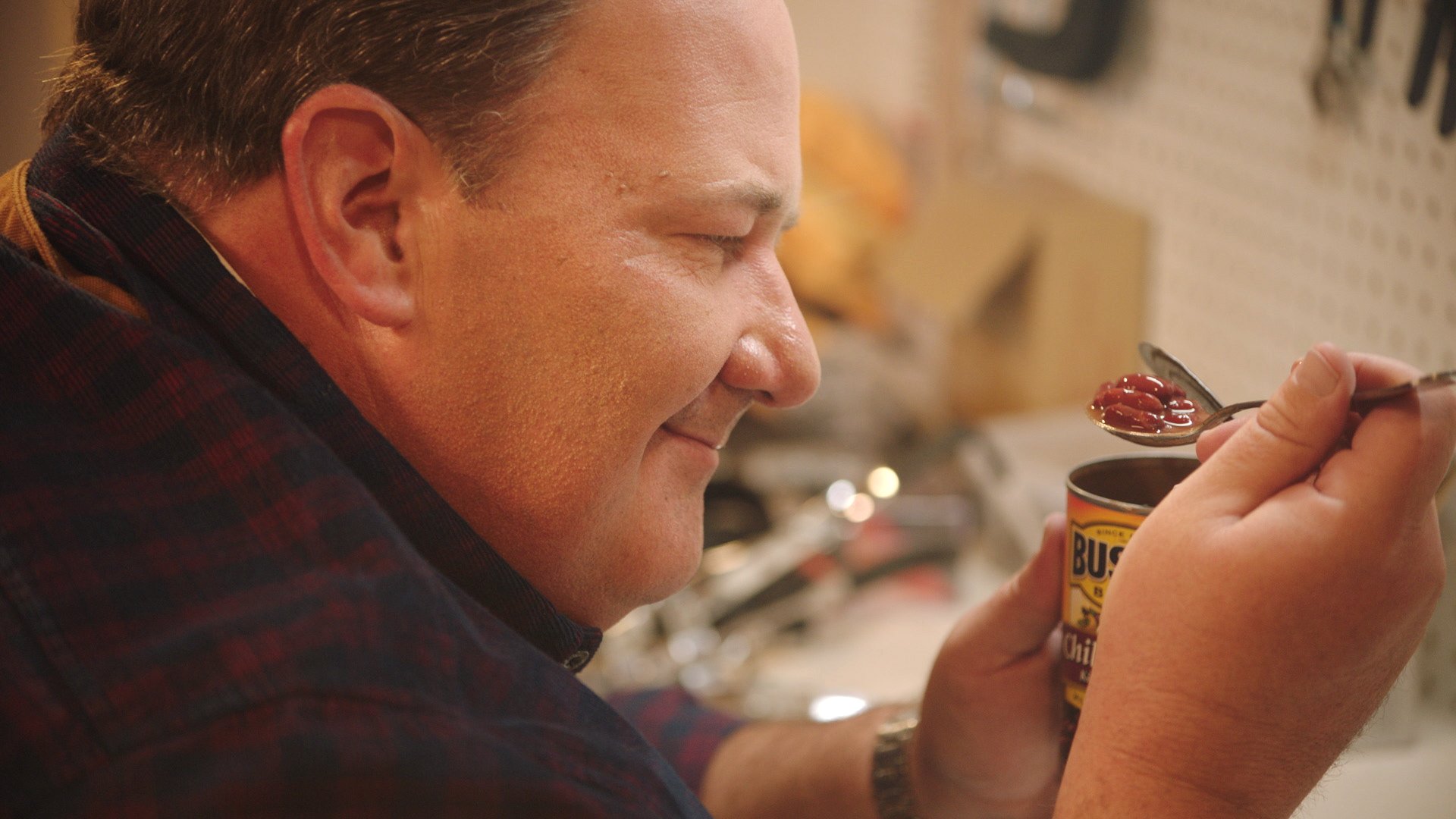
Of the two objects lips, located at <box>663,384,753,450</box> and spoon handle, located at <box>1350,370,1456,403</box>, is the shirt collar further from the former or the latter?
spoon handle, located at <box>1350,370,1456,403</box>

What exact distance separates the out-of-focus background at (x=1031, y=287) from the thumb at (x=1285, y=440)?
382 mm

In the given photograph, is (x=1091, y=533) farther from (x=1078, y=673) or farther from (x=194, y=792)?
(x=194, y=792)

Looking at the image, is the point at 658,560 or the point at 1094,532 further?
the point at 658,560

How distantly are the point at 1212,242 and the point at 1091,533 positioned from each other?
1130 mm

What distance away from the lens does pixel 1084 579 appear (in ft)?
2.57

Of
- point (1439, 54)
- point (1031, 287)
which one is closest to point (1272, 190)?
point (1439, 54)

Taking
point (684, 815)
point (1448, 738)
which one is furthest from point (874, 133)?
point (684, 815)

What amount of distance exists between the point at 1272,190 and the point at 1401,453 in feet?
3.56

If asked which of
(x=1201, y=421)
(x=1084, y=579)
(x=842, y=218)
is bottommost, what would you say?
(x=842, y=218)

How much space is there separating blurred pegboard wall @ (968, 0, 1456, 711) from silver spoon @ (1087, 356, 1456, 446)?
592 millimetres

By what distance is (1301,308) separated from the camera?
59.6 inches

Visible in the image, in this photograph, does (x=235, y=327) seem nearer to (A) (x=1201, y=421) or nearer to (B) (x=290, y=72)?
(B) (x=290, y=72)

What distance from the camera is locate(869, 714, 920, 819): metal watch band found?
1.04m

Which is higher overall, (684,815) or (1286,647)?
(1286,647)
